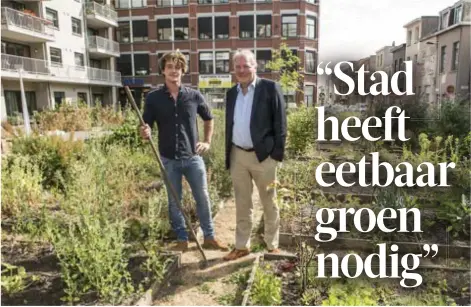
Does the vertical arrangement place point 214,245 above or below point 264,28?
below

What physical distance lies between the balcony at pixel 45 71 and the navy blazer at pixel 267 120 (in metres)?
14.7

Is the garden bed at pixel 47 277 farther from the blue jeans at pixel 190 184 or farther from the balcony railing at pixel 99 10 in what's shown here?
the balcony railing at pixel 99 10

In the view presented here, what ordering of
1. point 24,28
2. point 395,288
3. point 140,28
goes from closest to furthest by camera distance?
point 395,288
point 140,28
point 24,28

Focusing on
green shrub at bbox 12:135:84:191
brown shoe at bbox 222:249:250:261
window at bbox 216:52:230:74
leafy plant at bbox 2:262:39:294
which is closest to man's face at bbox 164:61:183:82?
brown shoe at bbox 222:249:250:261

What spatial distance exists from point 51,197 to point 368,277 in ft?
12.0

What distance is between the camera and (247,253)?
9.75ft

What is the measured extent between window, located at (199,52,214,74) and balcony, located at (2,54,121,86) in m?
8.30

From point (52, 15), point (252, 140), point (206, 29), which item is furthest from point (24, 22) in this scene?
point (252, 140)

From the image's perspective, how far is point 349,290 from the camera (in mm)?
2109

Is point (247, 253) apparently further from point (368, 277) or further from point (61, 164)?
point (61, 164)

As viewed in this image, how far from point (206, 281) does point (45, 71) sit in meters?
17.4

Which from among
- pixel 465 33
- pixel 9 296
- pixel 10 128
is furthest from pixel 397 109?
pixel 10 128

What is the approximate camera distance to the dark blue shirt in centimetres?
283

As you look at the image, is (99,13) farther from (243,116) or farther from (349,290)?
(349,290)
